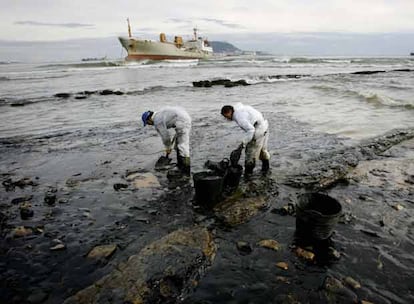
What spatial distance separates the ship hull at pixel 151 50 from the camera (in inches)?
2677

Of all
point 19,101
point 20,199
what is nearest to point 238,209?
point 20,199

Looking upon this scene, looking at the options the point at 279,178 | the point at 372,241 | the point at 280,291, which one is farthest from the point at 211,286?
the point at 279,178

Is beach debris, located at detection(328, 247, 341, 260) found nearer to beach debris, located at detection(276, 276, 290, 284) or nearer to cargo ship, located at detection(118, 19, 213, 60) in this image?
beach debris, located at detection(276, 276, 290, 284)

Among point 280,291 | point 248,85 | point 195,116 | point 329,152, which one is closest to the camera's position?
point 280,291

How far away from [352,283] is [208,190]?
2739 mm

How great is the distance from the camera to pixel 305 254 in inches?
178

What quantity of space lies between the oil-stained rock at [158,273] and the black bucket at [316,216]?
4.55 feet

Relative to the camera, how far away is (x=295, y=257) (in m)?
4.50

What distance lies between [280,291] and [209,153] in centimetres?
586

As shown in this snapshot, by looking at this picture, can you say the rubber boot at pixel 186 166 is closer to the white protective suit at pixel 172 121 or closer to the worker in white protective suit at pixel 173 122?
the worker in white protective suit at pixel 173 122

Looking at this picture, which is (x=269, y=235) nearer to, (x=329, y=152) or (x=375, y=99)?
(x=329, y=152)

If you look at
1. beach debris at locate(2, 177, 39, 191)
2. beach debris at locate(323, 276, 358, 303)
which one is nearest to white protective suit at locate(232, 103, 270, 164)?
beach debris at locate(323, 276, 358, 303)

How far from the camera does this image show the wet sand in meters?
3.99

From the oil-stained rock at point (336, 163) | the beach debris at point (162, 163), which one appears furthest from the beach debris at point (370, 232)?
the beach debris at point (162, 163)
